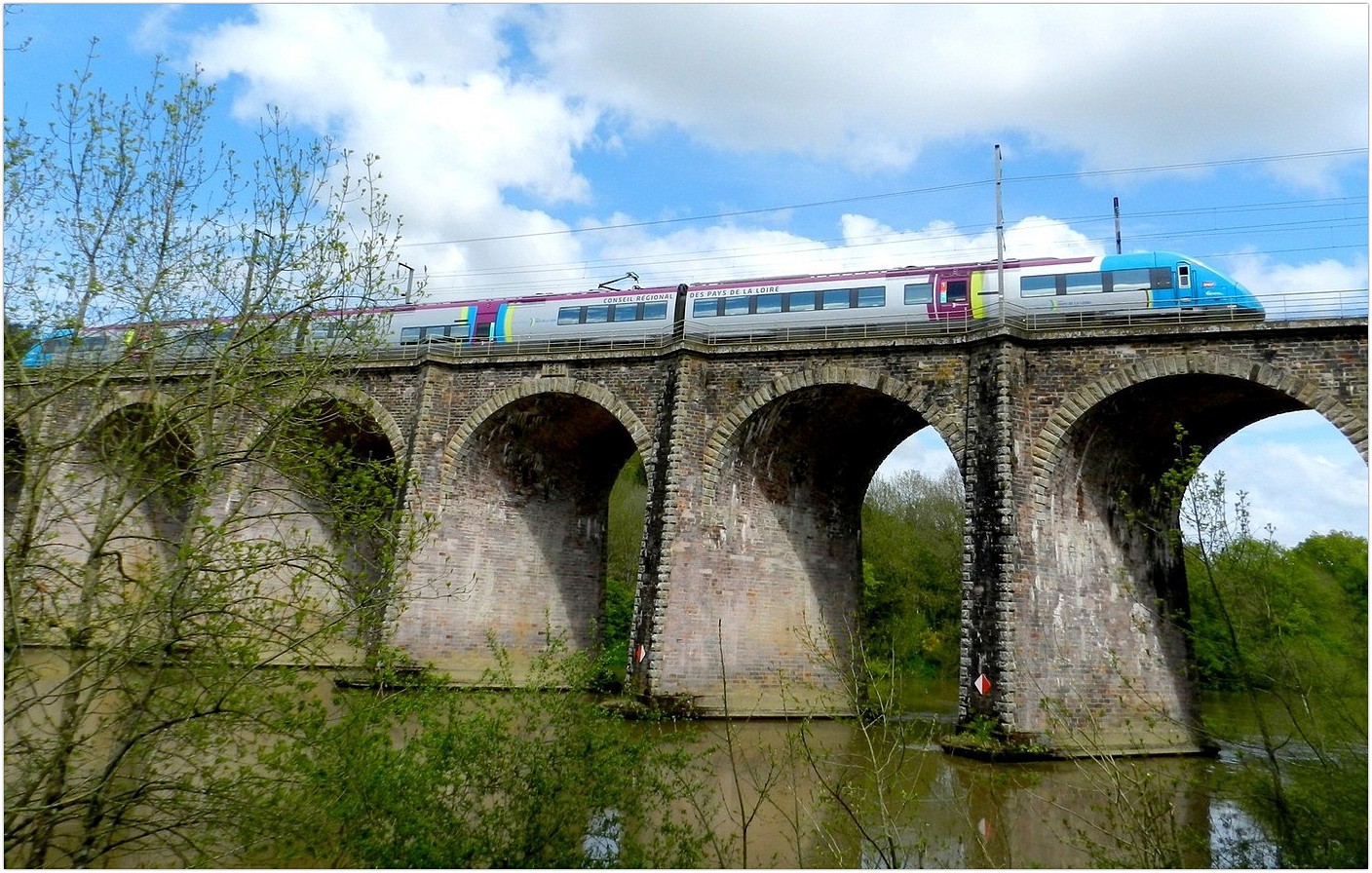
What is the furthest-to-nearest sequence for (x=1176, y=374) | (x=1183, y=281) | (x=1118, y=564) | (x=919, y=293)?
1. (x=919, y=293)
2. (x=1183, y=281)
3. (x=1118, y=564)
4. (x=1176, y=374)

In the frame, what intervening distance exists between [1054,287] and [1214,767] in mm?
10245

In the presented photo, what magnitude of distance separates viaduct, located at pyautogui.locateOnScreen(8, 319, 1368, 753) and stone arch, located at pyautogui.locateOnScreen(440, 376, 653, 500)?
54 mm

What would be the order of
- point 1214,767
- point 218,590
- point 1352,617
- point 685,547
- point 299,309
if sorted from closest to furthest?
point 218,590 → point 299,309 → point 1352,617 → point 1214,767 → point 685,547

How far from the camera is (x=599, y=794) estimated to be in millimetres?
8031

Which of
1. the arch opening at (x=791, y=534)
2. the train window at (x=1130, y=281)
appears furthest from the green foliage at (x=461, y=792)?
the train window at (x=1130, y=281)

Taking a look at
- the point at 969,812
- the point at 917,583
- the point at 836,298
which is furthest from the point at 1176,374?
the point at 917,583

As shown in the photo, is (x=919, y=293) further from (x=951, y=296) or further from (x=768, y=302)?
(x=768, y=302)

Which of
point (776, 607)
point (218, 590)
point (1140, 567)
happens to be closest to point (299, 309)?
point (218, 590)

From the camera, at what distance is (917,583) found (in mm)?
35906

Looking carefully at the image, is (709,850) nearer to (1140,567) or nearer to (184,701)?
(184,701)

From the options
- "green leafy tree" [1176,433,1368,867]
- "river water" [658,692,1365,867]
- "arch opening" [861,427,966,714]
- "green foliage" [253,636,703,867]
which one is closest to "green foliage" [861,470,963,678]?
"arch opening" [861,427,966,714]

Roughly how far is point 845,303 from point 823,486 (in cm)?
443

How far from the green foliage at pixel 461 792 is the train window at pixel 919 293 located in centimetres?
1586

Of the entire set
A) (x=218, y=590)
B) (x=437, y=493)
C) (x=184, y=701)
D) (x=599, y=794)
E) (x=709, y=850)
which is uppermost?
(x=437, y=493)
